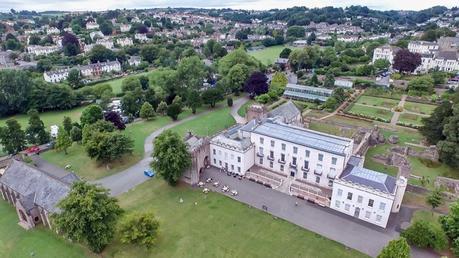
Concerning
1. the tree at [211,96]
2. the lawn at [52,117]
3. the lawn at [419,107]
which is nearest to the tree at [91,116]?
the lawn at [52,117]

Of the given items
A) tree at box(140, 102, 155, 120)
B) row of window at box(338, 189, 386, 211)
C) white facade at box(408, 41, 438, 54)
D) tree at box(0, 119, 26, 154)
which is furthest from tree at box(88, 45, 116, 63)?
white facade at box(408, 41, 438, 54)

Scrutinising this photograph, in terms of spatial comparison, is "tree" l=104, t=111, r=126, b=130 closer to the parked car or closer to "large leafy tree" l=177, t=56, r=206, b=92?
the parked car

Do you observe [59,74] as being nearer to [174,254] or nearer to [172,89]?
[172,89]

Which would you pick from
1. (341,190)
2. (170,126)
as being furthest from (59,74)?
(341,190)

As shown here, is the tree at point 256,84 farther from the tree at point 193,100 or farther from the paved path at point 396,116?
the paved path at point 396,116

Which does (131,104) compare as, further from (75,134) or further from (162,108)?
(75,134)

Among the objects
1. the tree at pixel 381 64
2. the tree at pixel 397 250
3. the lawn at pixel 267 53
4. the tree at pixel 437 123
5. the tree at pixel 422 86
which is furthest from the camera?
the lawn at pixel 267 53

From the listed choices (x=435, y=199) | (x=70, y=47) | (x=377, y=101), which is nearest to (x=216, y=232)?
(x=435, y=199)
